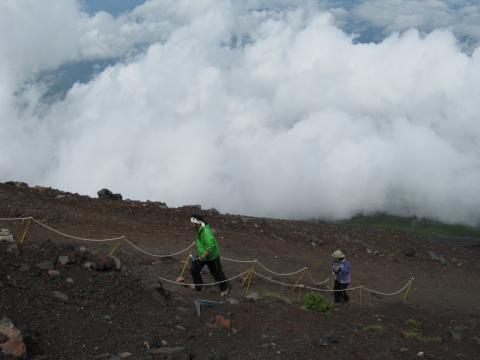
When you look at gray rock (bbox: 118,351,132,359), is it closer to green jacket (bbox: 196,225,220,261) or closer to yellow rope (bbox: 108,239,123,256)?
green jacket (bbox: 196,225,220,261)

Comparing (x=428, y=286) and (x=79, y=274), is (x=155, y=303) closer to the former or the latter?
(x=79, y=274)

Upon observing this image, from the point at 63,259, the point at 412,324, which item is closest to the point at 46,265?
the point at 63,259

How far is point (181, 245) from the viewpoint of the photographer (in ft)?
68.3

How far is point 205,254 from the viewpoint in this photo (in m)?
14.9

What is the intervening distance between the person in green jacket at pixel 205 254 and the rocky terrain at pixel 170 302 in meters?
0.42

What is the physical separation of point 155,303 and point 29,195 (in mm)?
12405

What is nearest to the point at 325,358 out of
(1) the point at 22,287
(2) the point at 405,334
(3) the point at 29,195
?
(2) the point at 405,334

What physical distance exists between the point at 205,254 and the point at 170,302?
1.81m

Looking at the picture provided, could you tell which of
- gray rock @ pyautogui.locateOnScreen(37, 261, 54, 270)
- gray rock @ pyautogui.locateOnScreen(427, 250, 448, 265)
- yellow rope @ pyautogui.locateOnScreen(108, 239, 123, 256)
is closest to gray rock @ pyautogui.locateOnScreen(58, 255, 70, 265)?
gray rock @ pyautogui.locateOnScreen(37, 261, 54, 270)

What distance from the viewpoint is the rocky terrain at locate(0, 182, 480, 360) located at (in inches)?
423

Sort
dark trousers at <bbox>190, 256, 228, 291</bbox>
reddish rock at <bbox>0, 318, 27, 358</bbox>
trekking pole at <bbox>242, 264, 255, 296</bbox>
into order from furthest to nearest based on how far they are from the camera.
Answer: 1. trekking pole at <bbox>242, 264, 255, 296</bbox>
2. dark trousers at <bbox>190, 256, 228, 291</bbox>
3. reddish rock at <bbox>0, 318, 27, 358</bbox>

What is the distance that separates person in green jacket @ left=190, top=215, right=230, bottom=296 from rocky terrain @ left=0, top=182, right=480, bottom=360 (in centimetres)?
42

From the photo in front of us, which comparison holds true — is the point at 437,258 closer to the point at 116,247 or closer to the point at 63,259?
the point at 116,247

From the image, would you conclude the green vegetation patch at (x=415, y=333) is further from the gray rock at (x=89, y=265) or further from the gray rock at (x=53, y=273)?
the gray rock at (x=53, y=273)
